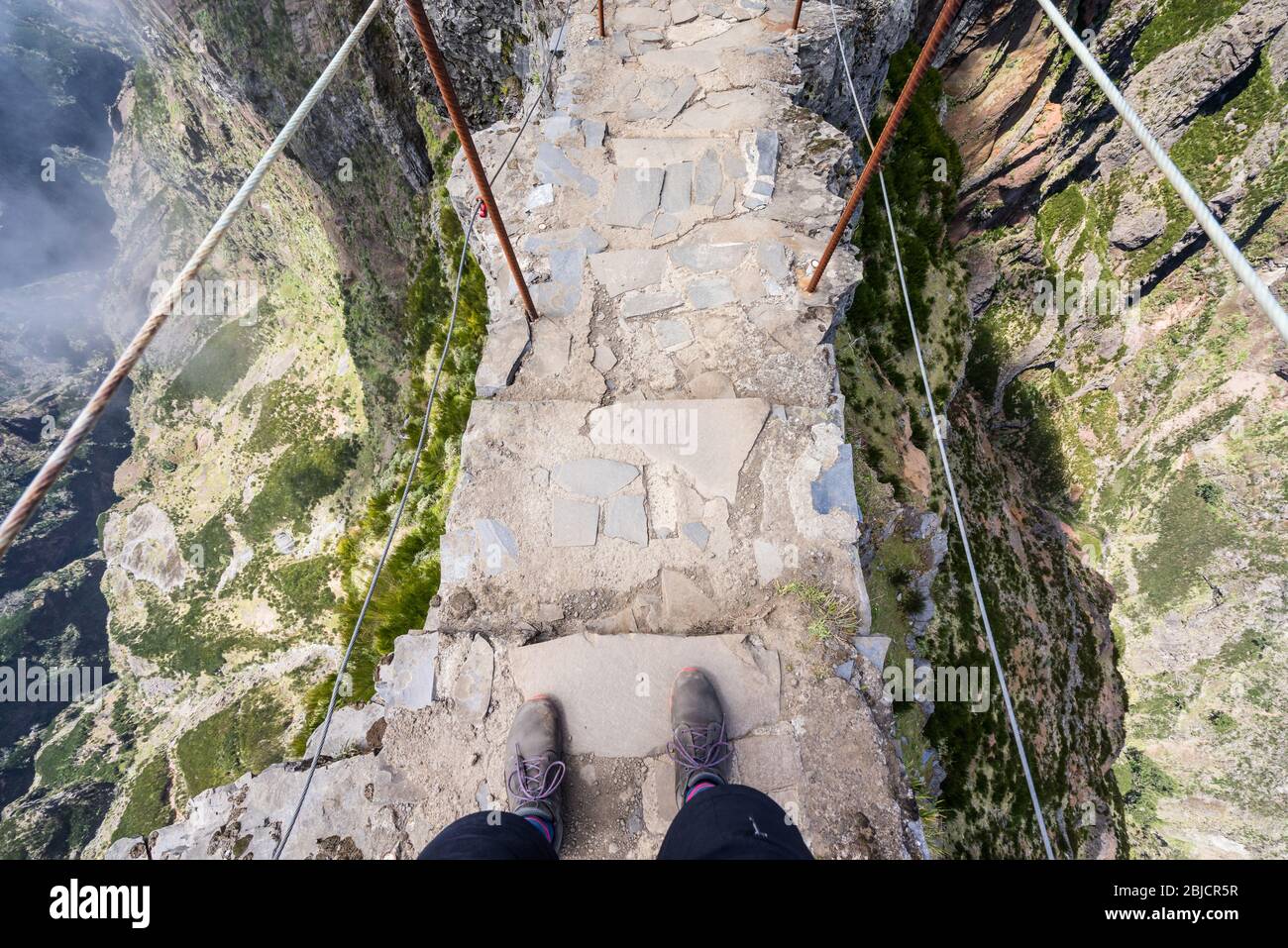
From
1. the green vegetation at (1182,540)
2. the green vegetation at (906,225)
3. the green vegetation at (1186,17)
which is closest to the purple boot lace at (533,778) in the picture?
the green vegetation at (906,225)

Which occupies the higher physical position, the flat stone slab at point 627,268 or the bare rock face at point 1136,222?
the bare rock face at point 1136,222

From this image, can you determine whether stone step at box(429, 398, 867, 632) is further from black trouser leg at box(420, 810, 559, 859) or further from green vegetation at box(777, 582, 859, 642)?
black trouser leg at box(420, 810, 559, 859)

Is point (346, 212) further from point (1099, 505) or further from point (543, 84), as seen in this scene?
point (1099, 505)

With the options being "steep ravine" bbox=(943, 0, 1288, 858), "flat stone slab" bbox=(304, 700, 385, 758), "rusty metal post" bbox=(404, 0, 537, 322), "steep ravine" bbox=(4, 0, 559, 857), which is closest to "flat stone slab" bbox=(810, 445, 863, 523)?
"rusty metal post" bbox=(404, 0, 537, 322)

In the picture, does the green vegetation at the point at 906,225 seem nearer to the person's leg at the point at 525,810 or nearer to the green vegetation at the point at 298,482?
the person's leg at the point at 525,810

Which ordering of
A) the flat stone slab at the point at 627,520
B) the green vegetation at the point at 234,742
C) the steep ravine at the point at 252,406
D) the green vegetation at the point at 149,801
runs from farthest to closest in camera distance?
the green vegetation at the point at 149,801, the green vegetation at the point at 234,742, the steep ravine at the point at 252,406, the flat stone slab at the point at 627,520
